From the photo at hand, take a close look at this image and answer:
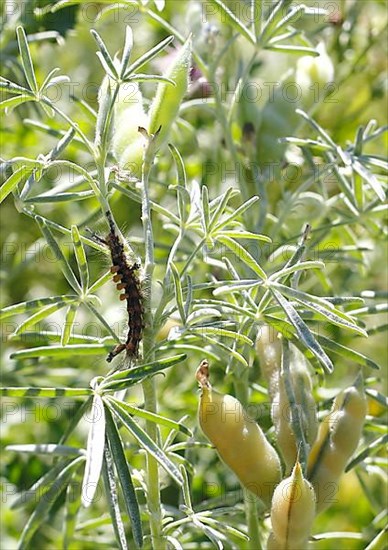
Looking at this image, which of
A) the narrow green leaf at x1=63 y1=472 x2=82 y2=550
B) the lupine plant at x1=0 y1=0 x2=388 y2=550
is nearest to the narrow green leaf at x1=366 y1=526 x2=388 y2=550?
the lupine plant at x1=0 y1=0 x2=388 y2=550

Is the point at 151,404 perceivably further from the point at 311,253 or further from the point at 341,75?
the point at 341,75

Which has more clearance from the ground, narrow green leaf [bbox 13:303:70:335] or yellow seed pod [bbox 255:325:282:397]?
narrow green leaf [bbox 13:303:70:335]

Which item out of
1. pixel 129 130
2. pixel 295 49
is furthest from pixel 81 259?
pixel 295 49

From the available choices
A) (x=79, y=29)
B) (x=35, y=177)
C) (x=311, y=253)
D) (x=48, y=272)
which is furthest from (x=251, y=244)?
(x=79, y=29)

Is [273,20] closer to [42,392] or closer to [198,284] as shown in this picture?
[198,284]

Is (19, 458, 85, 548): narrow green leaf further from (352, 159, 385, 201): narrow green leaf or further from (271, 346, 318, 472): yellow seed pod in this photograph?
(352, 159, 385, 201): narrow green leaf

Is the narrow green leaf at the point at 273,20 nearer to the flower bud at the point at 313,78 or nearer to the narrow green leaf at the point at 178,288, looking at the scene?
the flower bud at the point at 313,78
